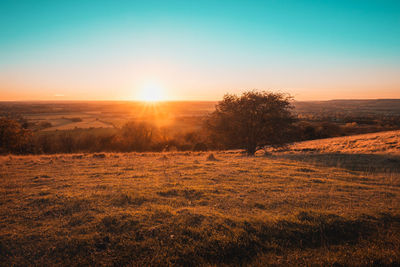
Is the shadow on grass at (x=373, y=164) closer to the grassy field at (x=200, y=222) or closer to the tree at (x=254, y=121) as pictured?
the grassy field at (x=200, y=222)

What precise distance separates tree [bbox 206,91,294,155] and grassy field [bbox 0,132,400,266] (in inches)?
442

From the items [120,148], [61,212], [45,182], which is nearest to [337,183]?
[61,212]

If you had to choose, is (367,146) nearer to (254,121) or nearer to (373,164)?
(373,164)

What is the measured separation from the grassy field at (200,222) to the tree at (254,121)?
11229 millimetres

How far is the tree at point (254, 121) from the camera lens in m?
19.5

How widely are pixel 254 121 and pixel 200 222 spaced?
15958 mm

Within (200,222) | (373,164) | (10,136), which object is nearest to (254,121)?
(373,164)

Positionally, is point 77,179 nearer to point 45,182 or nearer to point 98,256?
point 45,182

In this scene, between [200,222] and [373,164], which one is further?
[373,164]

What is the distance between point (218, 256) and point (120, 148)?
37.4 m

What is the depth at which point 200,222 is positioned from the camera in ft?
17.2

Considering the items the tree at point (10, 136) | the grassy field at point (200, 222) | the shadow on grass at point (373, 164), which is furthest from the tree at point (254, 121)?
the tree at point (10, 136)

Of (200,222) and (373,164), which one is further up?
(200,222)

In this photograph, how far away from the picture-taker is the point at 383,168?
36.3 feet
